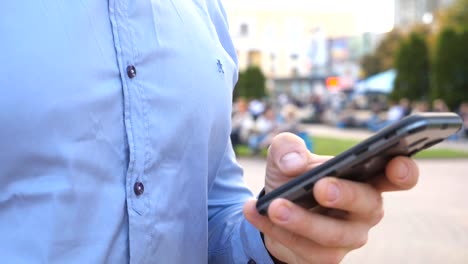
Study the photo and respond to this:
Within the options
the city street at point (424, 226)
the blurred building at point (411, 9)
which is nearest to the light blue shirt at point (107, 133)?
the city street at point (424, 226)

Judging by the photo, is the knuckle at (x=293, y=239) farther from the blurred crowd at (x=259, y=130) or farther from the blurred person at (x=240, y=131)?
the blurred person at (x=240, y=131)

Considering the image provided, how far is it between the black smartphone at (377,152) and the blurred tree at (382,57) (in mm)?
45858

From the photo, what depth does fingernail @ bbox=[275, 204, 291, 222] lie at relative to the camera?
957 millimetres

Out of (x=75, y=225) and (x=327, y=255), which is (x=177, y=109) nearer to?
(x=75, y=225)

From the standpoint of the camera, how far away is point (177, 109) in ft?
4.17

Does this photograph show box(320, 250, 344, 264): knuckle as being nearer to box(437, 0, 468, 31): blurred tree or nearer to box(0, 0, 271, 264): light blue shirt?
box(0, 0, 271, 264): light blue shirt

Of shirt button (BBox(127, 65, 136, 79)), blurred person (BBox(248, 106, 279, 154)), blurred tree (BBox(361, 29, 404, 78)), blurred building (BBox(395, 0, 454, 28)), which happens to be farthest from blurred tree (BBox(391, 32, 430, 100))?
blurred building (BBox(395, 0, 454, 28))

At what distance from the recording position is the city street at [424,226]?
7012mm

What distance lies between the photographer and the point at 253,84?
43.8 meters

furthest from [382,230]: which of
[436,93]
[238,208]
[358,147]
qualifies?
[436,93]

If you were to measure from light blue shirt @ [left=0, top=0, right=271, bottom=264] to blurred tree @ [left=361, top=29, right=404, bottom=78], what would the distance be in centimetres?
4556

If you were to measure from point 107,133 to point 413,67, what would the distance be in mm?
28462

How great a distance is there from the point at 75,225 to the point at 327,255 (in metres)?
0.40

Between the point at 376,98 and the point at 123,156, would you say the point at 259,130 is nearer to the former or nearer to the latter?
the point at 123,156
